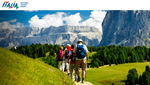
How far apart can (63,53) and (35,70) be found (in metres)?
4.22

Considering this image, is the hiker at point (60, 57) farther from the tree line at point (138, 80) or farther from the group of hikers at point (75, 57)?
the tree line at point (138, 80)

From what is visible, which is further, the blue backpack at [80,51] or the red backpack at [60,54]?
the red backpack at [60,54]

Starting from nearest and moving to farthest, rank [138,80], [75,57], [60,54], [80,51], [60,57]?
[80,51], [75,57], [60,54], [60,57], [138,80]

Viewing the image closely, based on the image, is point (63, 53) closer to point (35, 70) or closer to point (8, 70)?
point (35, 70)

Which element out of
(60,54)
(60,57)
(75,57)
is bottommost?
(60,57)

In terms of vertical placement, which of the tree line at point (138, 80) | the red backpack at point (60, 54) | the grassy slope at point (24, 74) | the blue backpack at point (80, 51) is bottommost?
the tree line at point (138, 80)

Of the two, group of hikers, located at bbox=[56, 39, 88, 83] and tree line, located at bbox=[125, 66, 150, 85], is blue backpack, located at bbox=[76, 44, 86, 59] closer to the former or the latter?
group of hikers, located at bbox=[56, 39, 88, 83]

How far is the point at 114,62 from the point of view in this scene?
153m

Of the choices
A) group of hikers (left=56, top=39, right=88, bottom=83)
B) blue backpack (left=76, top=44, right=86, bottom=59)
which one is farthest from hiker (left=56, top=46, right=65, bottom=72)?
blue backpack (left=76, top=44, right=86, bottom=59)

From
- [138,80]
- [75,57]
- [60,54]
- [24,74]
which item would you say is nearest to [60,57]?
[60,54]

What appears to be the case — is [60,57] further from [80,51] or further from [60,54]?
[80,51]

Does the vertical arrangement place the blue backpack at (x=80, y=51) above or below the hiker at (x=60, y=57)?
above

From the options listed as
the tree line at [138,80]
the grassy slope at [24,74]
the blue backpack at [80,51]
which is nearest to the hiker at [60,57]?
the grassy slope at [24,74]

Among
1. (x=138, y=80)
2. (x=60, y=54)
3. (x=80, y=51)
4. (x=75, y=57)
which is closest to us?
(x=80, y=51)
